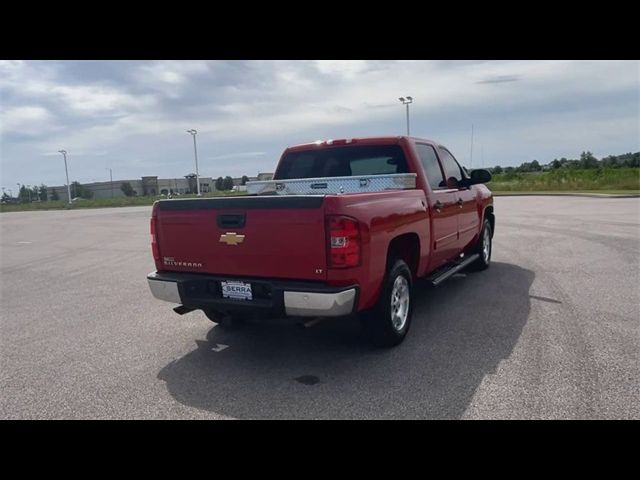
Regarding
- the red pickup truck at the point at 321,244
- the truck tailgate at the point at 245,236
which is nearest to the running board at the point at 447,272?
the red pickup truck at the point at 321,244

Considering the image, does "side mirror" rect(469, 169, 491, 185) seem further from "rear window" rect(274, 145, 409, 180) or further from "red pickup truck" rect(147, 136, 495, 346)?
"rear window" rect(274, 145, 409, 180)

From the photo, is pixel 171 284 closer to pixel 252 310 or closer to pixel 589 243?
pixel 252 310

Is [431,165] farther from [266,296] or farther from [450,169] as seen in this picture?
[266,296]

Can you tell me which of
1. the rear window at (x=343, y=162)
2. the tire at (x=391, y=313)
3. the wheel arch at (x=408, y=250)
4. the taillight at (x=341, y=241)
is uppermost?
the rear window at (x=343, y=162)

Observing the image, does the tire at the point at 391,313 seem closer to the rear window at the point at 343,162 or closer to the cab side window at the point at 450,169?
the rear window at the point at 343,162

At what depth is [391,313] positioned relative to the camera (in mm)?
4109

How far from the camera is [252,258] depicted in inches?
148

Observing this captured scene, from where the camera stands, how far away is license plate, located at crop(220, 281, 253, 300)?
12.4ft

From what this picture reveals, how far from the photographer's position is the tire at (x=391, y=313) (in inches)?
159

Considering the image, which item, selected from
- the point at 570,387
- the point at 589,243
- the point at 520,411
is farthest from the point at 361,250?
the point at 589,243

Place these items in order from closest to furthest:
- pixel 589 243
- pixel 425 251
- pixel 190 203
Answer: pixel 190 203 < pixel 425 251 < pixel 589 243

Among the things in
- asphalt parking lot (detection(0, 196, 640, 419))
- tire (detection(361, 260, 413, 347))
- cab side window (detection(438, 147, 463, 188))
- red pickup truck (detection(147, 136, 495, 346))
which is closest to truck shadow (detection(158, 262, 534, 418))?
asphalt parking lot (detection(0, 196, 640, 419))

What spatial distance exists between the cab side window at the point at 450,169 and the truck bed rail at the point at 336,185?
129cm

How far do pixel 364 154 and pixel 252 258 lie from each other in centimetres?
225
